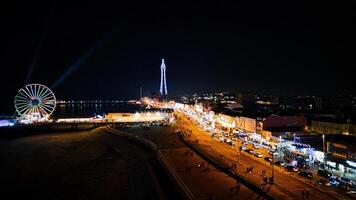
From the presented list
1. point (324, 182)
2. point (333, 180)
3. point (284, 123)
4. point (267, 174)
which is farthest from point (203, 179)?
point (284, 123)

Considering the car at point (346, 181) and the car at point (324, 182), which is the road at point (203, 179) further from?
the car at point (346, 181)

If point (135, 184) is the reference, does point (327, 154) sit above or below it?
above

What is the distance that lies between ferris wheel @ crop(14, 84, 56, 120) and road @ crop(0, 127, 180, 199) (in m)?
19.2

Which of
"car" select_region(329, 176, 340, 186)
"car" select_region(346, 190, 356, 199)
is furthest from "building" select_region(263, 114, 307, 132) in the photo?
"car" select_region(346, 190, 356, 199)

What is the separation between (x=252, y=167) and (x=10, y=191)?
64.1 feet

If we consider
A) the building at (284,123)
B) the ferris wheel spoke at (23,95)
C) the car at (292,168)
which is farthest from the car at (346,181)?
the ferris wheel spoke at (23,95)

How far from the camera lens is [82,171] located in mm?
31766

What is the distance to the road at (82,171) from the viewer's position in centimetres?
2445

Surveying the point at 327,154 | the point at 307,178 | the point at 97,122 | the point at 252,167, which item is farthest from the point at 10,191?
the point at 97,122

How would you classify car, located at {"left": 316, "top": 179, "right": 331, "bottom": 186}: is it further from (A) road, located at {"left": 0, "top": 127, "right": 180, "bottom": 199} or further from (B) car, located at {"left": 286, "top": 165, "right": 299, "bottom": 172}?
(A) road, located at {"left": 0, "top": 127, "right": 180, "bottom": 199}

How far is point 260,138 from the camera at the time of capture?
4056 centimetres

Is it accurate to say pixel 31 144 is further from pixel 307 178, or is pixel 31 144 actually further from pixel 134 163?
pixel 307 178

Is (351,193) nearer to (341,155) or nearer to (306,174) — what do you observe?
(306,174)

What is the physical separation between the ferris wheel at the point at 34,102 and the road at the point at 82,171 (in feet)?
62.8
